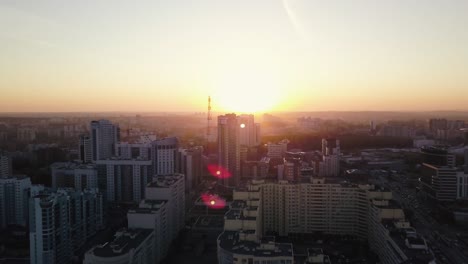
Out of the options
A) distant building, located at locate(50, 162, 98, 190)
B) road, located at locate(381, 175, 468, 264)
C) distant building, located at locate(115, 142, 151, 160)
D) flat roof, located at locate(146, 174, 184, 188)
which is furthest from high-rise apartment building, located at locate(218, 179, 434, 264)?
distant building, located at locate(115, 142, 151, 160)

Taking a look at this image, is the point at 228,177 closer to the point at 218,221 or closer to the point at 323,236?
the point at 218,221

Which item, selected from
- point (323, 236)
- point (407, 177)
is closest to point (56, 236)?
point (323, 236)

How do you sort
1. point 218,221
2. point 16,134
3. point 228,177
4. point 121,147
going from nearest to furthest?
point 218,221 < point 228,177 < point 121,147 < point 16,134

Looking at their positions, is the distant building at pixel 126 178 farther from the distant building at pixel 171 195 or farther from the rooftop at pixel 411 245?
the rooftop at pixel 411 245

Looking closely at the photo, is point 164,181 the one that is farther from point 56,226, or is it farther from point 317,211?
point 317,211

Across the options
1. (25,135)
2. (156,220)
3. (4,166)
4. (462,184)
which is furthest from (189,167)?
(25,135)

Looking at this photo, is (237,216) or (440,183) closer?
(237,216)
